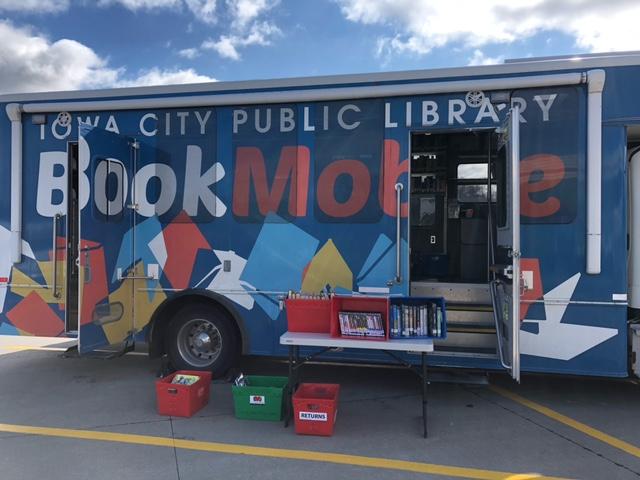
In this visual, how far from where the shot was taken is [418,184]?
702cm

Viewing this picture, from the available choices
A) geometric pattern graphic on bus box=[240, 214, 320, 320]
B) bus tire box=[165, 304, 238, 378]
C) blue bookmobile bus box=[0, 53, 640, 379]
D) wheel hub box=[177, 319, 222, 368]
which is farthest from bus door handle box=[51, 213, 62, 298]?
geometric pattern graphic on bus box=[240, 214, 320, 320]

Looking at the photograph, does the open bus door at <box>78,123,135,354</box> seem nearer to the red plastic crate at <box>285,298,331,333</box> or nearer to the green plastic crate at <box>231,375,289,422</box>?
the green plastic crate at <box>231,375,289,422</box>

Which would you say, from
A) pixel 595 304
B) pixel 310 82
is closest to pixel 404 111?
pixel 310 82

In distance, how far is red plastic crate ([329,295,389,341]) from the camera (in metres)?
4.04

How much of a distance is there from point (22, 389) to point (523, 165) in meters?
5.32

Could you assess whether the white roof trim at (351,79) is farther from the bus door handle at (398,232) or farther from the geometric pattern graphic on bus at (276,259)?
the geometric pattern graphic on bus at (276,259)

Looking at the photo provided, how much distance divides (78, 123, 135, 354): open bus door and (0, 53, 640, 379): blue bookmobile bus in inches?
0.7

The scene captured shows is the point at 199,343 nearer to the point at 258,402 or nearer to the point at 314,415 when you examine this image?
the point at 258,402

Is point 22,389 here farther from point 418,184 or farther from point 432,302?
point 418,184

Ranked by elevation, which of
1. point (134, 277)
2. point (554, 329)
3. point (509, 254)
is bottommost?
point (554, 329)

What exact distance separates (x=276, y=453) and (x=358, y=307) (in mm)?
1275

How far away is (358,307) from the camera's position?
13.8 feet

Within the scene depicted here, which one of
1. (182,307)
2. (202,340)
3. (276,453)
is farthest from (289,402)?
(182,307)

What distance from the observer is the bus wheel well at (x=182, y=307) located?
16.6ft
